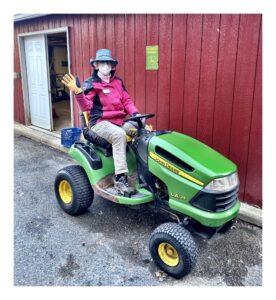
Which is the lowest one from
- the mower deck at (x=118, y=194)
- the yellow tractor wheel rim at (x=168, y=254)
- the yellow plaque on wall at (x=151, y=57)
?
the yellow tractor wheel rim at (x=168, y=254)

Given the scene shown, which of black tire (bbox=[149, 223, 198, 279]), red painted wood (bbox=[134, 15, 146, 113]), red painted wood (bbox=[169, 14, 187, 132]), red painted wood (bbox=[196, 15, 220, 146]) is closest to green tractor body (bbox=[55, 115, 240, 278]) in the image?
black tire (bbox=[149, 223, 198, 279])

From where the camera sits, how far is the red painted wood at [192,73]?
11.7 feet

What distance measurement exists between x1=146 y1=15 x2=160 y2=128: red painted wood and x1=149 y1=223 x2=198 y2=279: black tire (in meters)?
2.24

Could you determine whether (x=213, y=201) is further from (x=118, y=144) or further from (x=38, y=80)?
(x=38, y=80)

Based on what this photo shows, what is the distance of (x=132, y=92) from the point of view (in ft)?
15.1

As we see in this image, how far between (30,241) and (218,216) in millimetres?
1853

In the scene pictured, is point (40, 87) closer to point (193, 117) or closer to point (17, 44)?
point (17, 44)

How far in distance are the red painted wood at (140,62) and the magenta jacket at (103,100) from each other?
45.7 inches

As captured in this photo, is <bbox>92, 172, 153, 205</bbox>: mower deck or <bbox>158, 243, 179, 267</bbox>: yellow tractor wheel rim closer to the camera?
<bbox>158, 243, 179, 267</bbox>: yellow tractor wheel rim

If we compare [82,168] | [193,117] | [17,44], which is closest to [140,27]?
[193,117]

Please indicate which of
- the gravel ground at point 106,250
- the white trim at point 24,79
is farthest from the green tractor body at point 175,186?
the white trim at point 24,79

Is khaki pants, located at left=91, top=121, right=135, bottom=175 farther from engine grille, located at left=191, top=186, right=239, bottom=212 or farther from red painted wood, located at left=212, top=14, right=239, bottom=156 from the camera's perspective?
red painted wood, located at left=212, top=14, right=239, bottom=156

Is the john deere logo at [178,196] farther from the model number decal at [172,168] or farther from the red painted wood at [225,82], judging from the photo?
the red painted wood at [225,82]

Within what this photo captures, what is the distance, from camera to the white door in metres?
6.59
